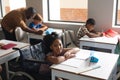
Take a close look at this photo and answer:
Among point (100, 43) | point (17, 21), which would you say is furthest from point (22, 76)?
point (17, 21)

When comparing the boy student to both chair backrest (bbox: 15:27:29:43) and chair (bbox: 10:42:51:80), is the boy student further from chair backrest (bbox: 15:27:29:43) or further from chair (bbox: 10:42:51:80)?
chair (bbox: 10:42:51:80)

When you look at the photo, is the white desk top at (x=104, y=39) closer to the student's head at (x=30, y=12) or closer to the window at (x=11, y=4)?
the student's head at (x=30, y=12)

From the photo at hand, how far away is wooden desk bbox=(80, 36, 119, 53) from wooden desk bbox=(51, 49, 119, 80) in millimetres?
761

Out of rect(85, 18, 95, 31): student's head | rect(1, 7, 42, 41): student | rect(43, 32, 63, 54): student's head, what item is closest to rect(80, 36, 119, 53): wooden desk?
rect(85, 18, 95, 31): student's head

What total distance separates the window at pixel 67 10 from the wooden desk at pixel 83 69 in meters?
1.98

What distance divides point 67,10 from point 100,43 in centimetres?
149

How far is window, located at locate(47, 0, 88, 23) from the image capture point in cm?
414

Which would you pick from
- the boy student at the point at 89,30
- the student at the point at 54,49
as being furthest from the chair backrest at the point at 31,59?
the boy student at the point at 89,30

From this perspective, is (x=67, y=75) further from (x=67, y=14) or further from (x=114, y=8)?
(x=67, y=14)

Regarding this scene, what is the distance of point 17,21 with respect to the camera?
3.58 metres

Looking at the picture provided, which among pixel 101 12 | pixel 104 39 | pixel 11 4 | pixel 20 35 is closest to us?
pixel 104 39

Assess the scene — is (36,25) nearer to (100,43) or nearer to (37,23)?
(37,23)

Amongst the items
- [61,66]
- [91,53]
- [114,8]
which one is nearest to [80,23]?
[114,8]

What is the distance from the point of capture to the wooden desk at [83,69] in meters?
1.82
